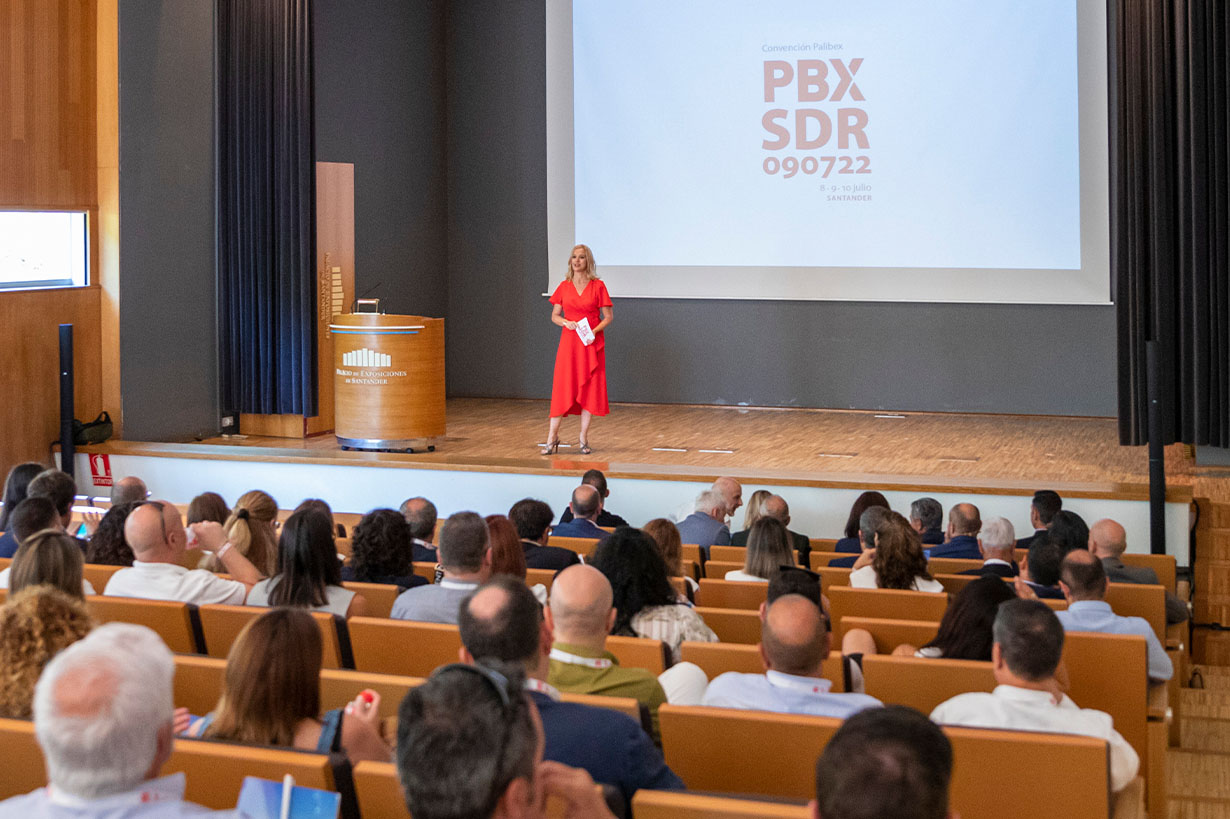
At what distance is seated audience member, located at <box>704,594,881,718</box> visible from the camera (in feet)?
8.57

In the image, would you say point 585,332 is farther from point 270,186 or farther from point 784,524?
point 784,524

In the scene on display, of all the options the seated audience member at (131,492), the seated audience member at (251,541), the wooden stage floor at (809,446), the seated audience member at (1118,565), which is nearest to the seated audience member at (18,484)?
the seated audience member at (131,492)

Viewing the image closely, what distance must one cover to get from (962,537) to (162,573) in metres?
3.18

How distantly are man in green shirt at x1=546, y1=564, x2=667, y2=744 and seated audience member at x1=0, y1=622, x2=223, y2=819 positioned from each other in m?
1.05

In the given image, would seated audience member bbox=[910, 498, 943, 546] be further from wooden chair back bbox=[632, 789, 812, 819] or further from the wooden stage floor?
wooden chair back bbox=[632, 789, 812, 819]

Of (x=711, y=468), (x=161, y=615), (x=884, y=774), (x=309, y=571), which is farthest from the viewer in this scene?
(x=711, y=468)

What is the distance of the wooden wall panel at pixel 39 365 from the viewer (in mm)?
7883

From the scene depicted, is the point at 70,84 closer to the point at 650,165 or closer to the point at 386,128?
the point at 386,128

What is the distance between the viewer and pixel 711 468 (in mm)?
7762

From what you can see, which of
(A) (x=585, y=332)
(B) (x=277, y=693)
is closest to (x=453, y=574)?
(B) (x=277, y=693)

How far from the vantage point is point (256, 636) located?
7.43ft

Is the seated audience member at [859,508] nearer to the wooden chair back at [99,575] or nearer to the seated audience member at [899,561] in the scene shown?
the seated audience member at [899,561]

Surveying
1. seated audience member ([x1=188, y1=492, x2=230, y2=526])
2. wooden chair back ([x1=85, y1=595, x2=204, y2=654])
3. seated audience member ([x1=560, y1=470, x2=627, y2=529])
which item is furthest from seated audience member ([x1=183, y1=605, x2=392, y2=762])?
seated audience member ([x1=560, y1=470, x2=627, y2=529])

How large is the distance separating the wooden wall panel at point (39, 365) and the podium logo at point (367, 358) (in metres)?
1.65
